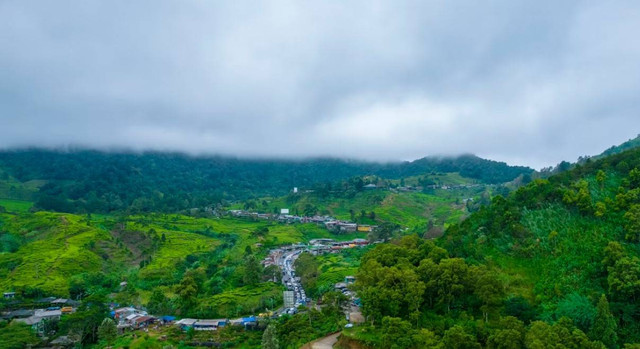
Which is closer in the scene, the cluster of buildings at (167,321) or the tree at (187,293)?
the cluster of buildings at (167,321)

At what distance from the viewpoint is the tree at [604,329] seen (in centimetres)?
2509

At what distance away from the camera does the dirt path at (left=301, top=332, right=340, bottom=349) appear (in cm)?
3198

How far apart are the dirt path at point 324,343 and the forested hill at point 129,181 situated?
8894 centimetres

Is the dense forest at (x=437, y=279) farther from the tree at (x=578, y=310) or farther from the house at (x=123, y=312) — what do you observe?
the house at (x=123, y=312)

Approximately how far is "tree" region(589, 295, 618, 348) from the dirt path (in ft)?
57.3

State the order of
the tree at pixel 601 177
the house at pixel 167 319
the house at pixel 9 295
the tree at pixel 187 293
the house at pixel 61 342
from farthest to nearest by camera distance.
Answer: the house at pixel 9 295
the tree at pixel 187 293
the house at pixel 167 319
the tree at pixel 601 177
the house at pixel 61 342

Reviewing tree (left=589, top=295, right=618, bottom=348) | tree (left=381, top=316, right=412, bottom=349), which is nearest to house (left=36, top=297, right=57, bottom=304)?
tree (left=381, top=316, right=412, bottom=349)

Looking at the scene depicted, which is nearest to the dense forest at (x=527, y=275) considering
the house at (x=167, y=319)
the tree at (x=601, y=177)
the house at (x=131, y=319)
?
the tree at (x=601, y=177)

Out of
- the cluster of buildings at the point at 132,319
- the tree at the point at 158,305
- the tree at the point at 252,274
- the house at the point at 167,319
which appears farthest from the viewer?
the tree at the point at 252,274

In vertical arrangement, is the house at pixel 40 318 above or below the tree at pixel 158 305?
below

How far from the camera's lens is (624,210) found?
3675 cm

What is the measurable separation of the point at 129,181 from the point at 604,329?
158540 mm

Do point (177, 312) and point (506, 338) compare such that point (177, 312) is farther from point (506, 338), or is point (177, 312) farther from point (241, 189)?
point (241, 189)

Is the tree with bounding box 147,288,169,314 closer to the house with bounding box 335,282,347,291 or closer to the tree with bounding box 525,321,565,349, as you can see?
the house with bounding box 335,282,347,291
